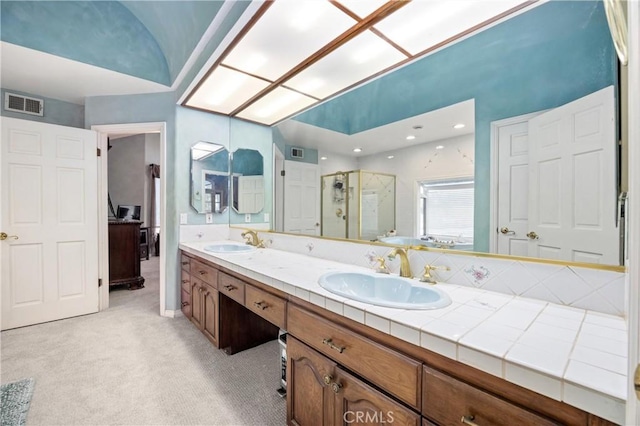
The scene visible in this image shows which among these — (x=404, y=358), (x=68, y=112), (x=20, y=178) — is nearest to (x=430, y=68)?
(x=404, y=358)

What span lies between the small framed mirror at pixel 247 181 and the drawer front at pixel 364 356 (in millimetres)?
1733

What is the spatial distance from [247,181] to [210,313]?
1387 mm

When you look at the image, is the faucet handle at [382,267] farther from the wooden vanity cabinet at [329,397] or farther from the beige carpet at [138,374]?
the beige carpet at [138,374]

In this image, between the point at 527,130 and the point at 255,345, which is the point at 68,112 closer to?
the point at 255,345

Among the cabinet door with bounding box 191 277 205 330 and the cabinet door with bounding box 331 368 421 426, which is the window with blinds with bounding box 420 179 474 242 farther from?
the cabinet door with bounding box 191 277 205 330

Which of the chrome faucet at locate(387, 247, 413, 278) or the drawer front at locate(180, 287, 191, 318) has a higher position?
the chrome faucet at locate(387, 247, 413, 278)

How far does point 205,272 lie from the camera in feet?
7.43

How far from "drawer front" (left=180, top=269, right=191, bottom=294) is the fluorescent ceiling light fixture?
1.21 m

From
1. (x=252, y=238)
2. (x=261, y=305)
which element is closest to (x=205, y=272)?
(x=252, y=238)

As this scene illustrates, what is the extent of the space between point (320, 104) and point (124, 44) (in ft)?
7.04

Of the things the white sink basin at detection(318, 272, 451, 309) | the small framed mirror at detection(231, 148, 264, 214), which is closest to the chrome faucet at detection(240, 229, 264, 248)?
the small framed mirror at detection(231, 148, 264, 214)

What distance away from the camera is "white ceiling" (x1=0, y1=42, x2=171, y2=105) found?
2326mm

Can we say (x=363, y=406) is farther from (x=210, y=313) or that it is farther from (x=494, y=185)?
(x=210, y=313)

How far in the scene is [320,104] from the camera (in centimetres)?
204
